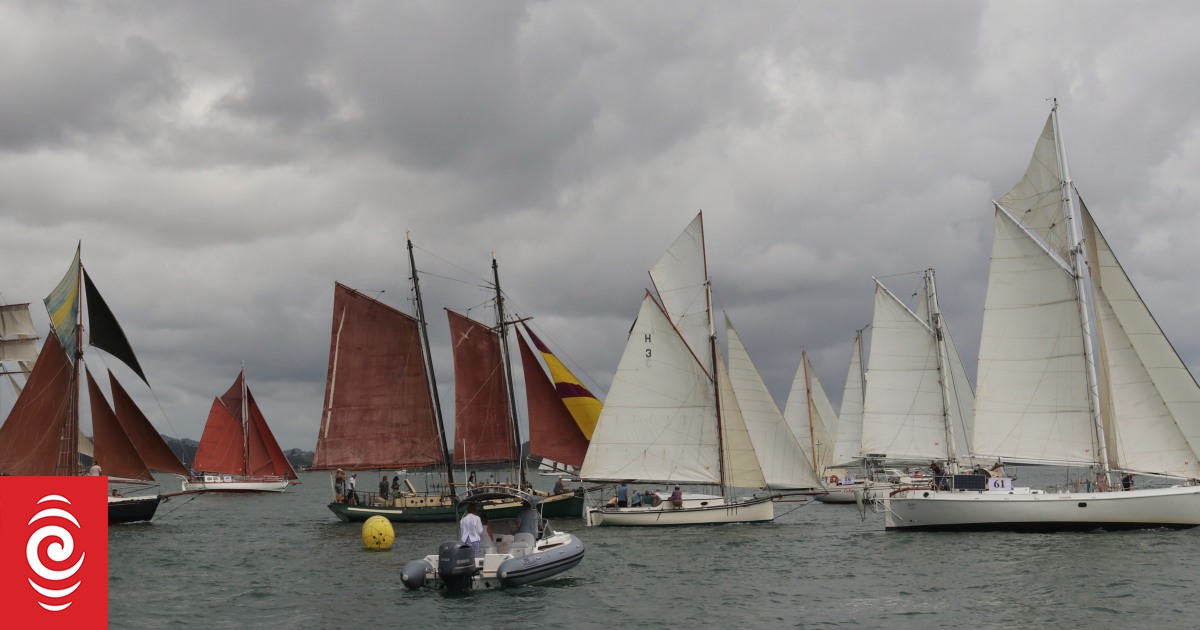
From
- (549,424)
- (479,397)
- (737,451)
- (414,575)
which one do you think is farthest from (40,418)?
(737,451)

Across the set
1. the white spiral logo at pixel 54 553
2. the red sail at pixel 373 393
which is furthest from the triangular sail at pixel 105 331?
the white spiral logo at pixel 54 553

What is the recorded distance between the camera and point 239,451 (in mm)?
123375

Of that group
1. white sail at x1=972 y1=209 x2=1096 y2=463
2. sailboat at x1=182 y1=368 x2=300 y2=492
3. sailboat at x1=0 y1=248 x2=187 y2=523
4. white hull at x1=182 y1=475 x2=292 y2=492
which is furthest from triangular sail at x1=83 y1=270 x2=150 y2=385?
white hull at x1=182 y1=475 x2=292 y2=492

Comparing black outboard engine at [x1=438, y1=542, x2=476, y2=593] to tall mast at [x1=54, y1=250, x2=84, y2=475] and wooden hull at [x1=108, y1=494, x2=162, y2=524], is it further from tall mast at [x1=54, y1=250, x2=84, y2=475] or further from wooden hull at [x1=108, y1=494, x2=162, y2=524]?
tall mast at [x1=54, y1=250, x2=84, y2=475]

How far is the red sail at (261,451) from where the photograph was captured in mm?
122625

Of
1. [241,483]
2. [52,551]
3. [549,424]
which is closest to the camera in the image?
[52,551]

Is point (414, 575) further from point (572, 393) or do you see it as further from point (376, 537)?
point (572, 393)

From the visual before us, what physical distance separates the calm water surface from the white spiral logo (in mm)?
18193

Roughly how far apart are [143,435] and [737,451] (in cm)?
3686

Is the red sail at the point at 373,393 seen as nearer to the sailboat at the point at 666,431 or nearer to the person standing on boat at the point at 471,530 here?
the sailboat at the point at 666,431

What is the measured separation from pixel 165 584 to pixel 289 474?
87.5 meters

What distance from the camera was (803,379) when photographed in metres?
106

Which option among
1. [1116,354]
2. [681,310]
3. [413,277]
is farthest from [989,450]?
[413,277]

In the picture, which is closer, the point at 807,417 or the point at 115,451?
the point at 115,451
